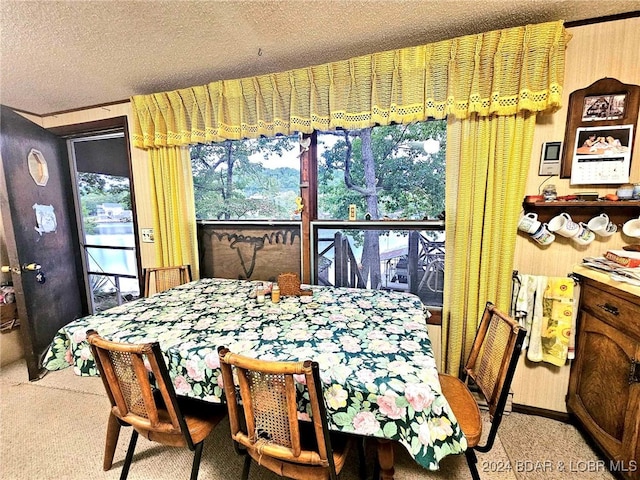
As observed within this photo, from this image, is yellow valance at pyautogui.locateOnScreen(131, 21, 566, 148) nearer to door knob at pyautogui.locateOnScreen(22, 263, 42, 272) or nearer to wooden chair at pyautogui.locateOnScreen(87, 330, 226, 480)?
door knob at pyautogui.locateOnScreen(22, 263, 42, 272)

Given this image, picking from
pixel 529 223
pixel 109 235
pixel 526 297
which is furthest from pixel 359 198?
pixel 109 235

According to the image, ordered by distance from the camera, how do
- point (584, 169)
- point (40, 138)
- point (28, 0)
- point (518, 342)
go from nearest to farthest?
point (518, 342) < point (28, 0) < point (584, 169) < point (40, 138)

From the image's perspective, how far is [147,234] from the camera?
2666mm

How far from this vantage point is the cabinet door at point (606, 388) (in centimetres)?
127

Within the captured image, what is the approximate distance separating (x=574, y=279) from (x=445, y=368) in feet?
3.12

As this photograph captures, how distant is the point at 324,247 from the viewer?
229 cm

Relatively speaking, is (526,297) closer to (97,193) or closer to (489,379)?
(489,379)

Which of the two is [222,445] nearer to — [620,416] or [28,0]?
[620,416]

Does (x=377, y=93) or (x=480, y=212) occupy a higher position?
(x=377, y=93)

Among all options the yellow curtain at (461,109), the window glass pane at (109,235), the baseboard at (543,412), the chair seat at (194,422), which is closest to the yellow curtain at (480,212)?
the yellow curtain at (461,109)

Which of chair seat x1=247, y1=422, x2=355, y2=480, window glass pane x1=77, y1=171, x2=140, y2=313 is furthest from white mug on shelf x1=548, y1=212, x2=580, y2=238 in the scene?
window glass pane x1=77, y1=171, x2=140, y2=313

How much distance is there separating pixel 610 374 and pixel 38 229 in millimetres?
4163

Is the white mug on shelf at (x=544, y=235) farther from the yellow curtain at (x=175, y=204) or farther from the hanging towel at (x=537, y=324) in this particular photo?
the yellow curtain at (x=175, y=204)

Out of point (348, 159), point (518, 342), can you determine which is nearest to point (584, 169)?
point (518, 342)
